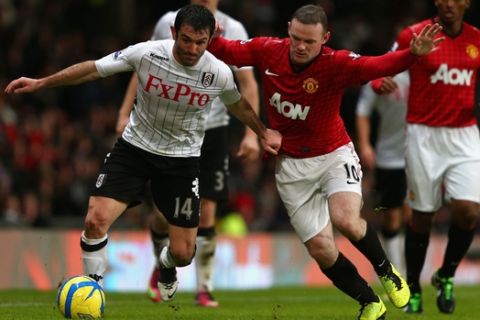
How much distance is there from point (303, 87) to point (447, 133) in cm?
207

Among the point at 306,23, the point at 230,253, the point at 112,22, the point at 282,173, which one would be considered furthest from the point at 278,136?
the point at 112,22

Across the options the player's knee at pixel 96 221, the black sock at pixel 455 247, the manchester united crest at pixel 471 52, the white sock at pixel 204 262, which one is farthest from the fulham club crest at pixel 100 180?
the manchester united crest at pixel 471 52

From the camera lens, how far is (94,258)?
8898mm

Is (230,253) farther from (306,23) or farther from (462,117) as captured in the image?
(306,23)

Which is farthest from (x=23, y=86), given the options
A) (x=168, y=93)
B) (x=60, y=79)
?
(x=168, y=93)

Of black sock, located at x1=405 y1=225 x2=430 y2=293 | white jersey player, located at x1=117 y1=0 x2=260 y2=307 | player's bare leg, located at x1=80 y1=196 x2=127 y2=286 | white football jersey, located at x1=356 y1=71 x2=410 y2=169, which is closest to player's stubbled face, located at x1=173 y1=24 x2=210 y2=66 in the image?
player's bare leg, located at x1=80 y1=196 x2=127 y2=286

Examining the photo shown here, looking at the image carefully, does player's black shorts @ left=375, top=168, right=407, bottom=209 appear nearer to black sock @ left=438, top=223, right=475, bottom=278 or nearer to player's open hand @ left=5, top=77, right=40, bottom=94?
black sock @ left=438, top=223, right=475, bottom=278

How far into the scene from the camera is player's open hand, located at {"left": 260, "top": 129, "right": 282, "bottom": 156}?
29.5 feet

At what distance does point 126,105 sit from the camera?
34.5 feet

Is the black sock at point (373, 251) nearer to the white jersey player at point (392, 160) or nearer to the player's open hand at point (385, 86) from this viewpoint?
the player's open hand at point (385, 86)

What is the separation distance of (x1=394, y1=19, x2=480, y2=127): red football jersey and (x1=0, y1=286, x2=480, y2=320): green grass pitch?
1788 millimetres

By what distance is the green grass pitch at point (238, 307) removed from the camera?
960 cm

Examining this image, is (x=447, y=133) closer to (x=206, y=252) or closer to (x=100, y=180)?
(x=206, y=252)

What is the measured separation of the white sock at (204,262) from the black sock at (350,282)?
8.33ft
